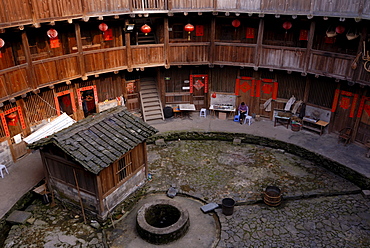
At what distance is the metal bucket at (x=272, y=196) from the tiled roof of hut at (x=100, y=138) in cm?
710

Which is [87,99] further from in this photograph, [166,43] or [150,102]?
[166,43]

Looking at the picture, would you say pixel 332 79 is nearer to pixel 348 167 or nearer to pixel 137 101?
pixel 348 167

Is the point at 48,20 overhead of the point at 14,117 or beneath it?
overhead

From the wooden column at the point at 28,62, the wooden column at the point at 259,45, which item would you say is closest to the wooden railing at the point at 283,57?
the wooden column at the point at 259,45

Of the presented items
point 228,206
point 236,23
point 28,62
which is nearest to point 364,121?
point 236,23

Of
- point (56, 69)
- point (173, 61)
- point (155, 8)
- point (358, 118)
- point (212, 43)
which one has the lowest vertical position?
point (358, 118)

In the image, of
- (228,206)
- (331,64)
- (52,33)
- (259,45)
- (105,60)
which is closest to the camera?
(228,206)

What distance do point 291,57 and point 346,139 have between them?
6.77 meters

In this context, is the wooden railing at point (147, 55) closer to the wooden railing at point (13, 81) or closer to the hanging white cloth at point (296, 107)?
the wooden railing at point (13, 81)

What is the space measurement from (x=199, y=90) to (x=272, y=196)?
12700 mm

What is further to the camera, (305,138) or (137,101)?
(137,101)

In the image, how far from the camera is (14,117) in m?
20.1

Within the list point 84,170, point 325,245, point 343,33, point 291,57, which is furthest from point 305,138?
point 84,170

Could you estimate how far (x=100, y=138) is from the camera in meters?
16.6
